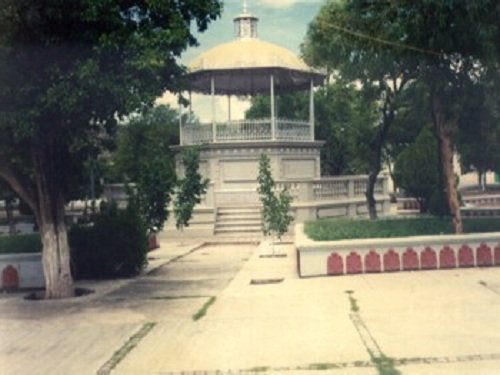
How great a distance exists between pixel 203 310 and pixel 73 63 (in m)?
5.26

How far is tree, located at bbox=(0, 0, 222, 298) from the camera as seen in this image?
36.3 ft

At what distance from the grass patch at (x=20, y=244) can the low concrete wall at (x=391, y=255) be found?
7.95 metres

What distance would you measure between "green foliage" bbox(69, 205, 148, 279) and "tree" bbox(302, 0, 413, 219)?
695cm

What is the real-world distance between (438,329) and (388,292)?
3.24 metres

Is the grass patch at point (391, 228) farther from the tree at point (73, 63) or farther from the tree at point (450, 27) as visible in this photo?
the tree at point (73, 63)

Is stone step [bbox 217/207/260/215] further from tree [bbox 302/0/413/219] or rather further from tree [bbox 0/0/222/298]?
tree [bbox 0/0/222/298]

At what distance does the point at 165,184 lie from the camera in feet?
63.9

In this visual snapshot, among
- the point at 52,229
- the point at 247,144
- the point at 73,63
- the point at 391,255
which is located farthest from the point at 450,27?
the point at 247,144

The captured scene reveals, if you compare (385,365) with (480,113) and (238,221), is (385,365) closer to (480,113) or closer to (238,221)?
(480,113)

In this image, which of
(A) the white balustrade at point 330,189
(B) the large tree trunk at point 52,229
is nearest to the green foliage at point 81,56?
(B) the large tree trunk at point 52,229

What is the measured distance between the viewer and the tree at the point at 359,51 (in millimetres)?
12453

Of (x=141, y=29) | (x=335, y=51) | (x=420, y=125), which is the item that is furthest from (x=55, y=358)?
(x=420, y=125)

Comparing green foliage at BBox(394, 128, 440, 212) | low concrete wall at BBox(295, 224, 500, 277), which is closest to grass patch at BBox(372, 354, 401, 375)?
low concrete wall at BBox(295, 224, 500, 277)

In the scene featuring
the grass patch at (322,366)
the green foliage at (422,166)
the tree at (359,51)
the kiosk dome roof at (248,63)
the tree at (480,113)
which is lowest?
the grass patch at (322,366)
